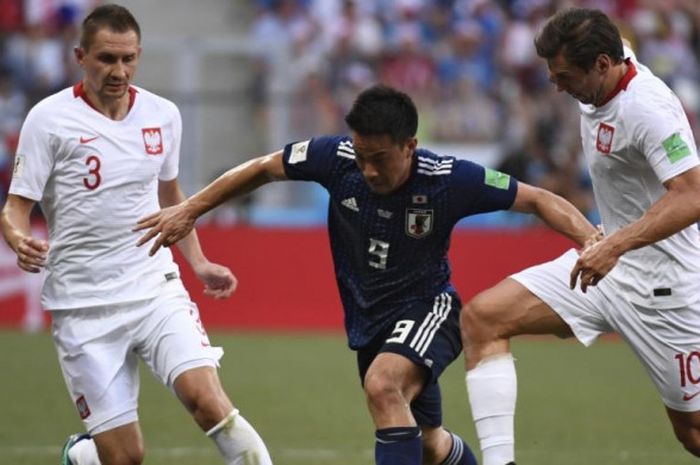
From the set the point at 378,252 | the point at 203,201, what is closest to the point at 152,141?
the point at 203,201

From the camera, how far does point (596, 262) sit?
269 inches

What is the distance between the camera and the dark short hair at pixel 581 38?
7211 mm

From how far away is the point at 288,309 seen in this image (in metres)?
17.8

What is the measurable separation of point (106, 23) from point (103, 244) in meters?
1.18

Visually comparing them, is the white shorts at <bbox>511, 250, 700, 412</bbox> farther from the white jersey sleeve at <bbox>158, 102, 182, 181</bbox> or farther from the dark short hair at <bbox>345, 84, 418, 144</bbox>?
the white jersey sleeve at <bbox>158, 102, 182, 181</bbox>

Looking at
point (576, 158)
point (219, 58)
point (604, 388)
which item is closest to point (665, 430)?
point (604, 388)

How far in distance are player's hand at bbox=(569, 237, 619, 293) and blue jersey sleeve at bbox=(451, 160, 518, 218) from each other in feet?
1.97

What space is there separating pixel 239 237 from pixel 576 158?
5.18m

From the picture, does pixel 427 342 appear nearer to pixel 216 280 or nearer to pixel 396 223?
pixel 396 223

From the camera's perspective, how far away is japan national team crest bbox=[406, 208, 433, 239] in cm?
732

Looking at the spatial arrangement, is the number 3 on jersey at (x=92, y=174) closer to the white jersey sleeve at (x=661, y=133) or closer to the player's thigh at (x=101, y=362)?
the player's thigh at (x=101, y=362)

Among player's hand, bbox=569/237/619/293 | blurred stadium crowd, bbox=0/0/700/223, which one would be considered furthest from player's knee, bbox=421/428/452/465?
blurred stadium crowd, bbox=0/0/700/223

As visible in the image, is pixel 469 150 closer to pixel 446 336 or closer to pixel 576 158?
pixel 576 158

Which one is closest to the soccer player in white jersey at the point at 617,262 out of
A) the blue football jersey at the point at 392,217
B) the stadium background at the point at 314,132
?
the blue football jersey at the point at 392,217
